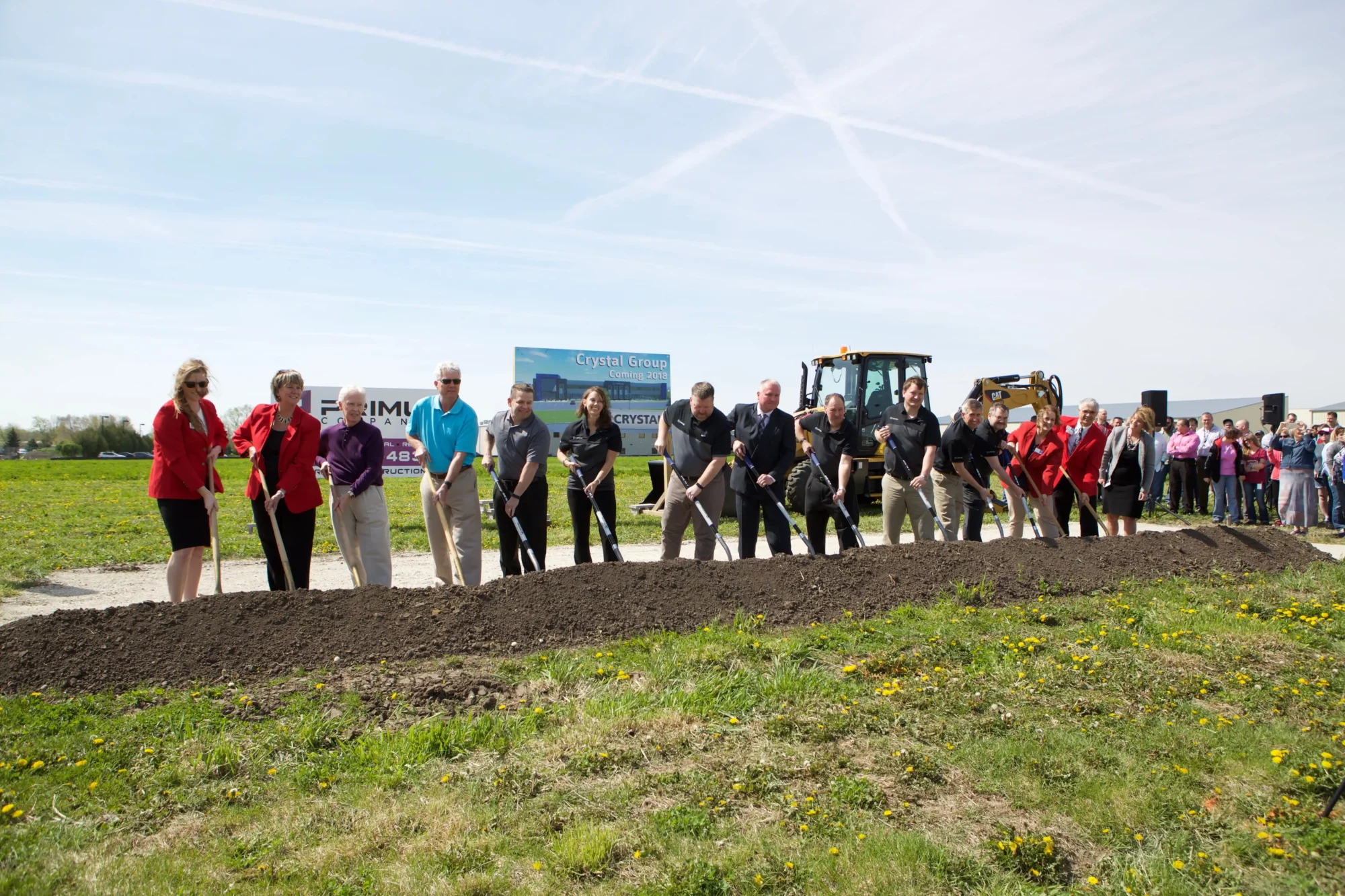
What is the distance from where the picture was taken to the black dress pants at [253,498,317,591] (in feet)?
20.7

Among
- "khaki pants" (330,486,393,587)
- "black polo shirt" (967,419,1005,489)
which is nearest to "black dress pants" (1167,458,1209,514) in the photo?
"black polo shirt" (967,419,1005,489)

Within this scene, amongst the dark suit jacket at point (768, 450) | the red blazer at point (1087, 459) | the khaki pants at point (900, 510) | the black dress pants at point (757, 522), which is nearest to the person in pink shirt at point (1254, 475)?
the red blazer at point (1087, 459)

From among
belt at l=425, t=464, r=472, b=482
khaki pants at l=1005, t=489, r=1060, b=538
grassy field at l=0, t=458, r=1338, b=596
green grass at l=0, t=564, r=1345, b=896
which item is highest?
belt at l=425, t=464, r=472, b=482

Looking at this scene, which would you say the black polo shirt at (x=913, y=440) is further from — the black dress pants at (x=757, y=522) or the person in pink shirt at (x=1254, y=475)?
the person in pink shirt at (x=1254, y=475)

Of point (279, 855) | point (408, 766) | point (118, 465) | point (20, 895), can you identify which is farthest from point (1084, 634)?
point (118, 465)

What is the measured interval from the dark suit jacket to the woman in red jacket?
3939mm

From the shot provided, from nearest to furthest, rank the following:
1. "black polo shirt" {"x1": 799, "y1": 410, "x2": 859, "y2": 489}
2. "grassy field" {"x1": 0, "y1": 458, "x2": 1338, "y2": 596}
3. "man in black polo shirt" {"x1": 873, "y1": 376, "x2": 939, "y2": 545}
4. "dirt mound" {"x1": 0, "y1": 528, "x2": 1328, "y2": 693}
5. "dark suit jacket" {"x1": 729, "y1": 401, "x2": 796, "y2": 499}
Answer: "dirt mound" {"x1": 0, "y1": 528, "x2": 1328, "y2": 693} < "dark suit jacket" {"x1": 729, "y1": 401, "x2": 796, "y2": 499} < "black polo shirt" {"x1": 799, "y1": 410, "x2": 859, "y2": 489} < "man in black polo shirt" {"x1": 873, "y1": 376, "x2": 939, "y2": 545} < "grassy field" {"x1": 0, "y1": 458, "x2": 1338, "y2": 596}

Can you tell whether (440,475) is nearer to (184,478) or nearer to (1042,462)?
(184,478)

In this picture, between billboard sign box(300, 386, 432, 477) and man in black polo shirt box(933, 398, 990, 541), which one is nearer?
man in black polo shirt box(933, 398, 990, 541)

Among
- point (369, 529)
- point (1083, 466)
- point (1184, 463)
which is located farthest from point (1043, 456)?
point (1184, 463)

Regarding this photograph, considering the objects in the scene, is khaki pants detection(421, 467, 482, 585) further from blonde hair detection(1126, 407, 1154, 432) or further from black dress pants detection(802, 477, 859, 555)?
blonde hair detection(1126, 407, 1154, 432)

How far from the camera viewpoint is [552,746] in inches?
144

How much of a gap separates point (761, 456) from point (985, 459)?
310 centimetres

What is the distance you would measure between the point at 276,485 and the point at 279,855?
386 centimetres
